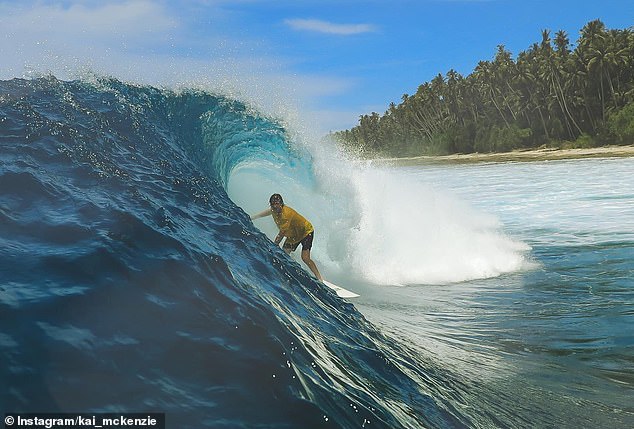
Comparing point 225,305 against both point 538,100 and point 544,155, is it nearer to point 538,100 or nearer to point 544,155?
point 544,155

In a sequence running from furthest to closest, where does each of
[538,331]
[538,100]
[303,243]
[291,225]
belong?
[538,100] → [303,243] → [291,225] → [538,331]

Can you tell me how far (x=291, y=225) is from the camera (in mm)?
9688

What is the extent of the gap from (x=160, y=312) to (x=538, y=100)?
88342mm

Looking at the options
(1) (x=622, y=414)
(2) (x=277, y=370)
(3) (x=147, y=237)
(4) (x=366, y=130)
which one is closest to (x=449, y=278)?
(1) (x=622, y=414)

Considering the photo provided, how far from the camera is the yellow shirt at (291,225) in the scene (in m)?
9.58

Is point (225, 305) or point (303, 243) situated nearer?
point (225, 305)

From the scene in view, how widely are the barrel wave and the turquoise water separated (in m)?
0.72

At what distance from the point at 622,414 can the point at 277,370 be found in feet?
10.4

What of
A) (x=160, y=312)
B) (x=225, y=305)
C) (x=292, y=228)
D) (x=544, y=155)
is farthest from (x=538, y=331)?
(x=544, y=155)

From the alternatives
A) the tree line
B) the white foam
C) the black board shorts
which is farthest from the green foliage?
the black board shorts

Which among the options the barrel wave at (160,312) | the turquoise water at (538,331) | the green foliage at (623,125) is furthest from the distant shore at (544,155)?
the barrel wave at (160,312)

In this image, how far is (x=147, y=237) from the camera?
5.01 metres

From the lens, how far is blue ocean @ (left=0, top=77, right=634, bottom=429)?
331 cm

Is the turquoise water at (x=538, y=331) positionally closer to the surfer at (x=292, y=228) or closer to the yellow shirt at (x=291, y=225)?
the surfer at (x=292, y=228)
